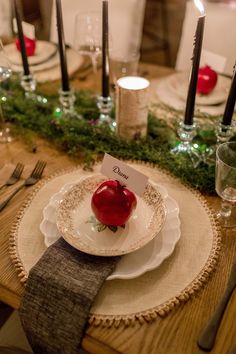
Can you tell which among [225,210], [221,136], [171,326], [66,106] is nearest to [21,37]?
[66,106]

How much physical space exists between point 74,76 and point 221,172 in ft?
2.82

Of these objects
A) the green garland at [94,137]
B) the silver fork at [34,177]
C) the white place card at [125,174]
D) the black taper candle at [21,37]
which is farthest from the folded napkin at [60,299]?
the black taper candle at [21,37]

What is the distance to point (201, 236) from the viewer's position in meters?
0.75

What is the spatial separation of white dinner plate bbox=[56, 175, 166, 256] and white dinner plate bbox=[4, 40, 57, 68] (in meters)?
0.78

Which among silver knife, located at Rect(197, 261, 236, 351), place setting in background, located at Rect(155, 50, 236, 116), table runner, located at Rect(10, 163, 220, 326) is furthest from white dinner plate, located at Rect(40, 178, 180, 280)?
place setting in background, located at Rect(155, 50, 236, 116)

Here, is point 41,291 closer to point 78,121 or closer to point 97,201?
point 97,201

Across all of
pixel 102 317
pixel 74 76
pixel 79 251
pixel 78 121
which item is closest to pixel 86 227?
pixel 79 251

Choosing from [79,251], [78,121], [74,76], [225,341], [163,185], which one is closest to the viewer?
[225,341]

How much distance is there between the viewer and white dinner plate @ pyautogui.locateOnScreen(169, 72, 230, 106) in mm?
1183

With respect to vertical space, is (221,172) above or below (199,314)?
above

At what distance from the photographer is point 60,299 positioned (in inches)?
24.1

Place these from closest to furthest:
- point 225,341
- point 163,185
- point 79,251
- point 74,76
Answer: point 225,341, point 79,251, point 163,185, point 74,76

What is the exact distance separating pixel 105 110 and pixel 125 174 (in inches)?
16.5

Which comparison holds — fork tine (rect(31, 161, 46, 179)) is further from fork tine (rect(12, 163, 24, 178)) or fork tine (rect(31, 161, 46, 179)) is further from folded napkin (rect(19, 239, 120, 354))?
folded napkin (rect(19, 239, 120, 354))
